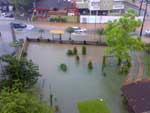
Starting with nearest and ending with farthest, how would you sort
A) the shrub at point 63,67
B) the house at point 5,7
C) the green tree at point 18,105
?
1. the green tree at point 18,105
2. the shrub at point 63,67
3. the house at point 5,7

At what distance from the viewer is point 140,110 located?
17234mm

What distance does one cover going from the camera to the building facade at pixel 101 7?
39.1 meters

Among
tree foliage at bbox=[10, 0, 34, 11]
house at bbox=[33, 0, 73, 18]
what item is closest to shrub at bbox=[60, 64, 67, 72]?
house at bbox=[33, 0, 73, 18]

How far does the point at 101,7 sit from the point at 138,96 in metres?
23.1

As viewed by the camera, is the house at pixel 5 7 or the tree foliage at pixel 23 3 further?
the house at pixel 5 7

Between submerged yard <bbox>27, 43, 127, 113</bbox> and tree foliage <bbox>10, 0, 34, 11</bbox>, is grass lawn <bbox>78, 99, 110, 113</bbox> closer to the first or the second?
submerged yard <bbox>27, 43, 127, 113</bbox>

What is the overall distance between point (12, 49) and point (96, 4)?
1552 centimetres

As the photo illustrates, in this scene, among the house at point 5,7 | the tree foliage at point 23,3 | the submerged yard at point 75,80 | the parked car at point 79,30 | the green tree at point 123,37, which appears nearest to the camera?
the submerged yard at point 75,80

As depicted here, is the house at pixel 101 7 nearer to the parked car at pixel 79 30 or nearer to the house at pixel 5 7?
the parked car at pixel 79 30

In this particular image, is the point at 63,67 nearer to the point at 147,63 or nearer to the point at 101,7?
the point at 147,63

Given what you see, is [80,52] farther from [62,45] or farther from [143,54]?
[143,54]

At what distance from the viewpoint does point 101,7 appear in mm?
39312

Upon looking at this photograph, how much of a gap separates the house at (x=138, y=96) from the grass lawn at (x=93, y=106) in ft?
5.65

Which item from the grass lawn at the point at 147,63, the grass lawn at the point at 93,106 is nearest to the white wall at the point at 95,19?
the grass lawn at the point at 147,63
